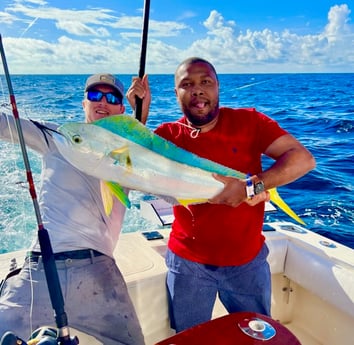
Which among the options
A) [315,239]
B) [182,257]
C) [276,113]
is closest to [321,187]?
[315,239]

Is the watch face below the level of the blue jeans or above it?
above

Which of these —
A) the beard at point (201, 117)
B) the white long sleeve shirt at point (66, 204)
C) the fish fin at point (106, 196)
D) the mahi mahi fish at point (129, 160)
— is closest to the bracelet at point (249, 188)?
the mahi mahi fish at point (129, 160)

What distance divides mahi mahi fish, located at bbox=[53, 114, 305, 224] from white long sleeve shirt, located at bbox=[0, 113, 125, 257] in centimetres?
73

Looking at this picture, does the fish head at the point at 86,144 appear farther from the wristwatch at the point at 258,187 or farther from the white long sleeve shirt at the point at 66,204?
the white long sleeve shirt at the point at 66,204

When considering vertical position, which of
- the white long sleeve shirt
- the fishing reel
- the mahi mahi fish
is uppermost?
the mahi mahi fish

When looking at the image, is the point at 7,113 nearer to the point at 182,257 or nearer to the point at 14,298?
the point at 14,298

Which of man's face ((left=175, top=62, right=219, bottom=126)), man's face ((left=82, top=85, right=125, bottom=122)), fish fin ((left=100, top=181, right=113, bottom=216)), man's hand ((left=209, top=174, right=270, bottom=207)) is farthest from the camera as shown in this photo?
man's face ((left=82, top=85, right=125, bottom=122))

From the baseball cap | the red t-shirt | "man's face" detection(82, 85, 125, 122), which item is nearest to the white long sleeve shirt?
"man's face" detection(82, 85, 125, 122)

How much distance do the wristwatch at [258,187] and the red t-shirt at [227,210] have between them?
28cm

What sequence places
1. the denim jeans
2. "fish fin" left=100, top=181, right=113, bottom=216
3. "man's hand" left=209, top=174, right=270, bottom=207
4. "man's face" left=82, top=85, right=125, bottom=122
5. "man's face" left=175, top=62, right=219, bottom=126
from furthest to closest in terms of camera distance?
"man's face" left=82, top=85, right=125, bottom=122, "man's face" left=175, top=62, right=219, bottom=126, the denim jeans, "man's hand" left=209, top=174, right=270, bottom=207, "fish fin" left=100, top=181, right=113, bottom=216

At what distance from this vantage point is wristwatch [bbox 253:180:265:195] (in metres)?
1.74

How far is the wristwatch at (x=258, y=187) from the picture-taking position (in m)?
1.74

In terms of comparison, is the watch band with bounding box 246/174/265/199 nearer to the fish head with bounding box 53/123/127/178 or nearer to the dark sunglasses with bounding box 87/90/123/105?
the fish head with bounding box 53/123/127/178


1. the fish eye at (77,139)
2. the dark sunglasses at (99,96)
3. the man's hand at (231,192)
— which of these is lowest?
the man's hand at (231,192)
